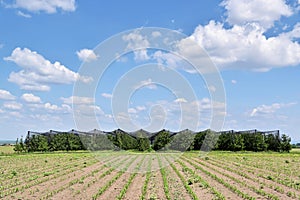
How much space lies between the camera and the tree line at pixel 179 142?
7832 cm

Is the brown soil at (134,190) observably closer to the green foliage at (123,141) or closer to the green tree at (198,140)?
the green tree at (198,140)

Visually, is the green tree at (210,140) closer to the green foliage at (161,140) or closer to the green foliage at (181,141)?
the green foliage at (181,141)

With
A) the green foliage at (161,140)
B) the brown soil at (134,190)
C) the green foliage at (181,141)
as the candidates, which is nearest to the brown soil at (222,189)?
the brown soil at (134,190)

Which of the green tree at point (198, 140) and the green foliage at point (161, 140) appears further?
the green tree at point (198, 140)

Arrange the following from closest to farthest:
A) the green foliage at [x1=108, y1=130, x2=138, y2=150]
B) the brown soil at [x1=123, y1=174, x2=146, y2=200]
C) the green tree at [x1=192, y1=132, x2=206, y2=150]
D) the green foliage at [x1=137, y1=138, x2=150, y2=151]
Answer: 1. the brown soil at [x1=123, y1=174, x2=146, y2=200]
2. the green tree at [x1=192, y1=132, x2=206, y2=150]
3. the green foliage at [x1=137, y1=138, x2=150, y2=151]
4. the green foliage at [x1=108, y1=130, x2=138, y2=150]

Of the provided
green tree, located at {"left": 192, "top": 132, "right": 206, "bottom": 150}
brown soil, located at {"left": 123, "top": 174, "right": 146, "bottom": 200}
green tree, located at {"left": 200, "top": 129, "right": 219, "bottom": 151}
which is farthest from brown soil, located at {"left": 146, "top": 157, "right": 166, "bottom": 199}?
green tree, located at {"left": 192, "top": 132, "right": 206, "bottom": 150}

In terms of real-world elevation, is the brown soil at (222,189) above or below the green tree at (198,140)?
below

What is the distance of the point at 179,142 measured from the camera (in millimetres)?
82188

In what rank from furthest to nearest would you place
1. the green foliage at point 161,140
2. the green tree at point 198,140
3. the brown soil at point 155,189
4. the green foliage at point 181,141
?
the green tree at point 198,140, the green foliage at point 161,140, the green foliage at point 181,141, the brown soil at point 155,189

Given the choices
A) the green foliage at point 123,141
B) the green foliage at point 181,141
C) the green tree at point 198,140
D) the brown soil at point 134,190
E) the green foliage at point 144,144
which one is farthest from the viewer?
the green foliage at point 123,141

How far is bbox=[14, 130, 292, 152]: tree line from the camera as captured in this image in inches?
3084

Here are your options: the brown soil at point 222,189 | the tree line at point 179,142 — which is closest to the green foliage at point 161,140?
the tree line at point 179,142

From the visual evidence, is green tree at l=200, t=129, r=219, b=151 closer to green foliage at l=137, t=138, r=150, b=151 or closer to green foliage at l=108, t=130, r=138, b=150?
green foliage at l=137, t=138, r=150, b=151

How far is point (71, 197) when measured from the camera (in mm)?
15320
